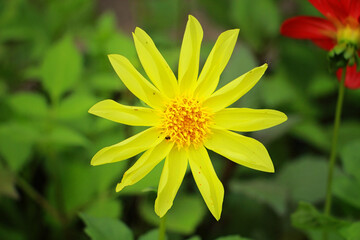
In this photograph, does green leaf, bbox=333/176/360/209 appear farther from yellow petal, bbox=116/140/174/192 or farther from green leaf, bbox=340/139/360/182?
yellow petal, bbox=116/140/174/192

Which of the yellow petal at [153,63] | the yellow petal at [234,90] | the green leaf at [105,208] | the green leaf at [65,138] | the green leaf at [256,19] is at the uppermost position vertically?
the green leaf at [256,19]

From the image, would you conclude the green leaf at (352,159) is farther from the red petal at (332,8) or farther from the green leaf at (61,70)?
the green leaf at (61,70)

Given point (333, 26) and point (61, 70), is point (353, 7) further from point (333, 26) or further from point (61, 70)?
point (61, 70)

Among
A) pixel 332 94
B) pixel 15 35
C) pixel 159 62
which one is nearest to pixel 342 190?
pixel 159 62

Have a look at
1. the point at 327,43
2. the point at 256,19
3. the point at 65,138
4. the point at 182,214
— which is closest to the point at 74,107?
the point at 65,138

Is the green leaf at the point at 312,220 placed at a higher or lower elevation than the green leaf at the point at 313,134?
lower

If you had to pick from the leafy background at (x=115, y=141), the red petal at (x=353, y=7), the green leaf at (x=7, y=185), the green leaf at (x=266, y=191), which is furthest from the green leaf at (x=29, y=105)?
the red petal at (x=353, y=7)

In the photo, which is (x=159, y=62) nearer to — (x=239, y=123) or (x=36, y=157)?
(x=239, y=123)

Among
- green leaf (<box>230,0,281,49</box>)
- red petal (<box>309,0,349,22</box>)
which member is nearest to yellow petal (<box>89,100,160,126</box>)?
red petal (<box>309,0,349,22</box>)
